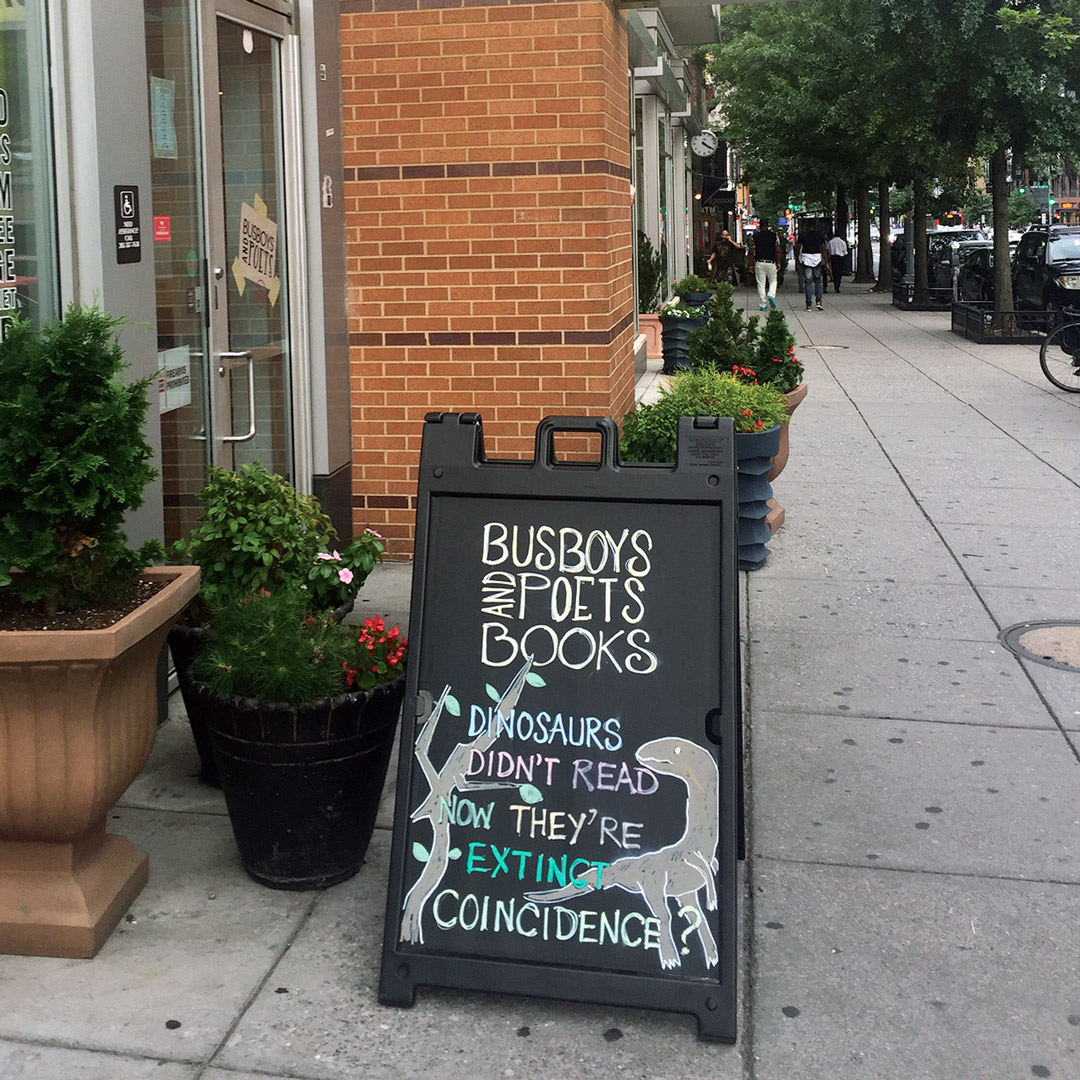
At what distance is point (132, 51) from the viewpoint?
489cm

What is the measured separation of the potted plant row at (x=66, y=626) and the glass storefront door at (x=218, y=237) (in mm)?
1853

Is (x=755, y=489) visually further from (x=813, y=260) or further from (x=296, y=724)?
(x=813, y=260)

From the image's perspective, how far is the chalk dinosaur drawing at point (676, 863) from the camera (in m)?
3.27

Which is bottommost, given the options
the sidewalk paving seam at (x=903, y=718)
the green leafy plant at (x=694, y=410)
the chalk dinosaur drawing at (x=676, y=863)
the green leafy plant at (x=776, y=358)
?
the sidewalk paving seam at (x=903, y=718)

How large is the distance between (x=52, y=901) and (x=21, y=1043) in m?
0.45

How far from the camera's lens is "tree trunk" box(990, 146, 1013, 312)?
21891 millimetres

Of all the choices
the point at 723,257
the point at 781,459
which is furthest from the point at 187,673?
the point at 723,257

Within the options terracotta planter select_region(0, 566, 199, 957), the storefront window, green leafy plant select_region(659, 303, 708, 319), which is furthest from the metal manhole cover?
green leafy plant select_region(659, 303, 708, 319)

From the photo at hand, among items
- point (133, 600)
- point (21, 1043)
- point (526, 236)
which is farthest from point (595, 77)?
point (21, 1043)

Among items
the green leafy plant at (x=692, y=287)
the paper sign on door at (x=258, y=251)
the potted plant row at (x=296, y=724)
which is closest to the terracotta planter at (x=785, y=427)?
the paper sign on door at (x=258, y=251)

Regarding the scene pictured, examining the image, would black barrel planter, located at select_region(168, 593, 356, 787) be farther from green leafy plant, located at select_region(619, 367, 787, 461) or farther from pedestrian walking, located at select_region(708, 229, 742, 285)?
pedestrian walking, located at select_region(708, 229, 742, 285)

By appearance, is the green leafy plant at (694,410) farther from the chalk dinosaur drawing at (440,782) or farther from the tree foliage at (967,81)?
the tree foliage at (967,81)

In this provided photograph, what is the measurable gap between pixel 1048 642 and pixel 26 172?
463 centimetres

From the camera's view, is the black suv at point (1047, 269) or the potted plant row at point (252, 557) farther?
the black suv at point (1047, 269)
